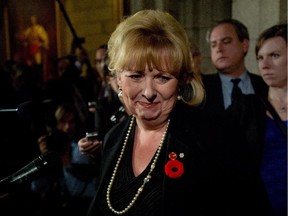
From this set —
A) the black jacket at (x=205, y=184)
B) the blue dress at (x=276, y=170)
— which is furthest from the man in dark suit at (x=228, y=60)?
the black jacket at (x=205, y=184)

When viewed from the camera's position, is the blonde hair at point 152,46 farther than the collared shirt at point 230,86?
No

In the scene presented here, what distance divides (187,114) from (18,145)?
4.03 ft

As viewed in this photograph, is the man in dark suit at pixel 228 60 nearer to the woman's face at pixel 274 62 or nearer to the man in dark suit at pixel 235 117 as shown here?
the man in dark suit at pixel 235 117

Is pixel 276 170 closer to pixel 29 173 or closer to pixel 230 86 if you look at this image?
pixel 230 86

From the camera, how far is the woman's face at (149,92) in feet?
4.86

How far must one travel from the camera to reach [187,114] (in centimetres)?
159

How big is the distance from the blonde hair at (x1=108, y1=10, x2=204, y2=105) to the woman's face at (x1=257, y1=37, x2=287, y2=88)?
0.82 m

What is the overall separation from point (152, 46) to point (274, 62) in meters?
1.05

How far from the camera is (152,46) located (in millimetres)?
1456

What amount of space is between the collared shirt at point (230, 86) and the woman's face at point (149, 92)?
1.46m

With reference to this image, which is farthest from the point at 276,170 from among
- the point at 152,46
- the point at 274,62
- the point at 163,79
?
the point at 152,46

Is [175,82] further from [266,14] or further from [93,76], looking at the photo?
[93,76]

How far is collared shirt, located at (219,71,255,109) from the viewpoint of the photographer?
2977 millimetres

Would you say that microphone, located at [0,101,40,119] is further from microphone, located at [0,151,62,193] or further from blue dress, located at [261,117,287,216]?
blue dress, located at [261,117,287,216]
